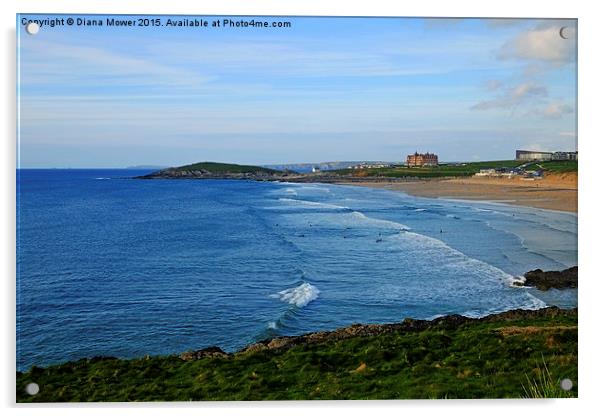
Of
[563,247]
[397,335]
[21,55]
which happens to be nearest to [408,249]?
[397,335]

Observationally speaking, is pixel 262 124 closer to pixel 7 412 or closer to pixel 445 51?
pixel 445 51

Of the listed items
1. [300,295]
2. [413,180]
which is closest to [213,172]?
[300,295]

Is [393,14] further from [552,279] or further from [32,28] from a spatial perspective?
[32,28]

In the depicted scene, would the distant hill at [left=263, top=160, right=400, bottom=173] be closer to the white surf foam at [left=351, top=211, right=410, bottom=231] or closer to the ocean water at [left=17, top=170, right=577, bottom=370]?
the ocean water at [left=17, top=170, right=577, bottom=370]

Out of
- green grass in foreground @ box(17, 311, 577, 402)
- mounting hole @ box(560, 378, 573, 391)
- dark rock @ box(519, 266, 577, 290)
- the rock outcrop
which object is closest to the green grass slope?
the rock outcrop

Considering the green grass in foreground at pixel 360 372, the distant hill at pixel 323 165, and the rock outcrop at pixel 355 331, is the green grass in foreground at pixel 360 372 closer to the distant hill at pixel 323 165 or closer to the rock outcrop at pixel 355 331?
the rock outcrop at pixel 355 331

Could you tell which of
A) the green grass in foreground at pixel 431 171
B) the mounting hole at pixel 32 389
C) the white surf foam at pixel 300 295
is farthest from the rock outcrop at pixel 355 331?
the green grass in foreground at pixel 431 171
